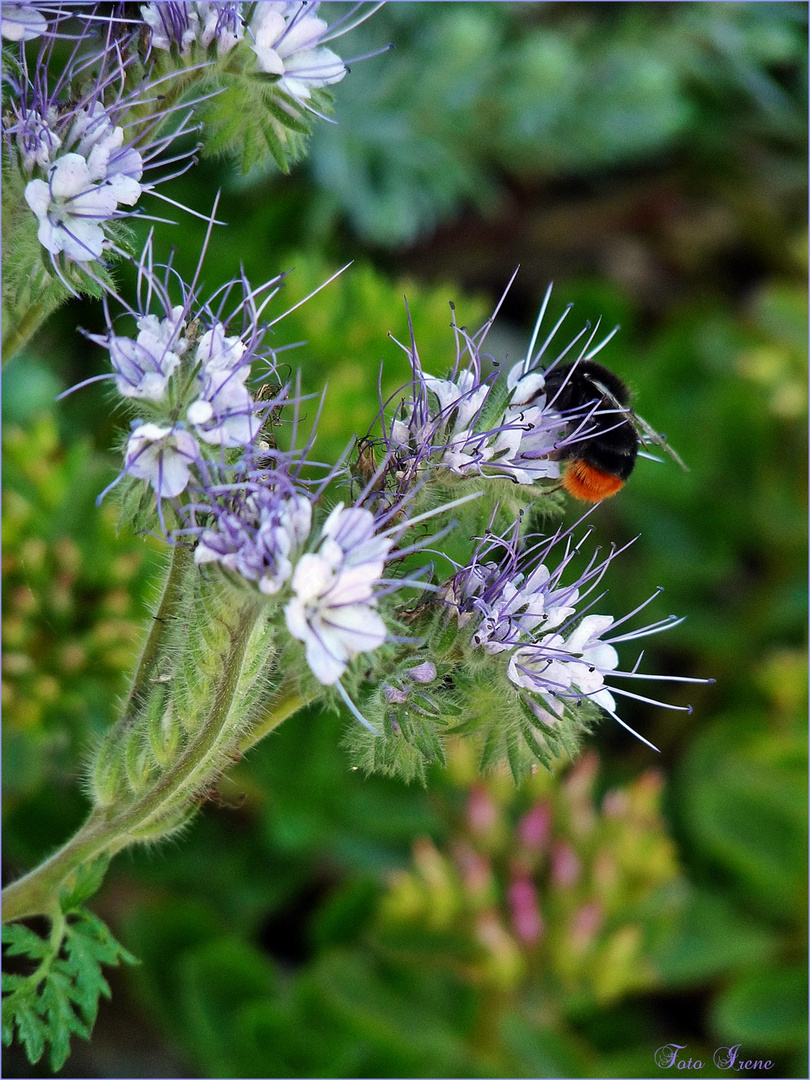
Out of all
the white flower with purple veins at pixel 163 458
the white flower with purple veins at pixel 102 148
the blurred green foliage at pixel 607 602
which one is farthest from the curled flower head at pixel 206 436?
the blurred green foliage at pixel 607 602

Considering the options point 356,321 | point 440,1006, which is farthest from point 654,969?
point 356,321

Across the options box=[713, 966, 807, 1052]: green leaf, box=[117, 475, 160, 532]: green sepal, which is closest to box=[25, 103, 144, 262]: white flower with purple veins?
box=[117, 475, 160, 532]: green sepal

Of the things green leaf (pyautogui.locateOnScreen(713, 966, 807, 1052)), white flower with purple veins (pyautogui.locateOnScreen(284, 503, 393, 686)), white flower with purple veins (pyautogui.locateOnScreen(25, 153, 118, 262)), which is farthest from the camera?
green leaf (pyautogui.locateOnScreen(713, 966, 807, 1052))

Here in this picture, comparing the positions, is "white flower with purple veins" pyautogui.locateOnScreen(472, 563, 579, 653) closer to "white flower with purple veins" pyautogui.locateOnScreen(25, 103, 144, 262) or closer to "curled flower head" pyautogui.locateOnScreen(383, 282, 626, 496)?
"curled flower head" pyautogui.locateOnScreen(383, 282, 626, 496)

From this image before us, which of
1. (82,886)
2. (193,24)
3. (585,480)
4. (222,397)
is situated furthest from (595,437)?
(82,886)

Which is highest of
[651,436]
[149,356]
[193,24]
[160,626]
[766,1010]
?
[193,24]

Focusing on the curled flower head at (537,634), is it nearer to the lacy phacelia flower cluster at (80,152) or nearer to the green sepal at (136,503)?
the green sepal at (136,503)

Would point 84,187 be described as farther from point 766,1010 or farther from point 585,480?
point 766,1010

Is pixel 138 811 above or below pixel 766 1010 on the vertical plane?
above
